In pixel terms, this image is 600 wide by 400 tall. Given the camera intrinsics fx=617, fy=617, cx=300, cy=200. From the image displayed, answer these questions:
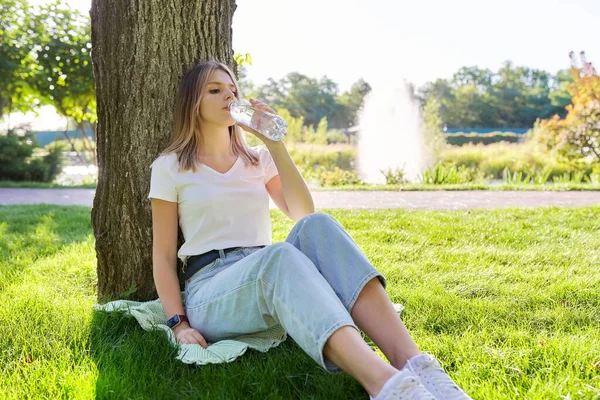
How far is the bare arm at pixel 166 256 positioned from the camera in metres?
2.48

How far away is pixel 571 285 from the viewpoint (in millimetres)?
3258

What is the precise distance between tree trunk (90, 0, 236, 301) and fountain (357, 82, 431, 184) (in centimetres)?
1080

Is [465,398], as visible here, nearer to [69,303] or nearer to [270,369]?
[270,369]

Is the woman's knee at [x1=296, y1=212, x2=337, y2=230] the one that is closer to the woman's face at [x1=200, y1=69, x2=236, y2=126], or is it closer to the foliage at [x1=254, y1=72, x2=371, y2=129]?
the woman's face at [x1=200, y1=69, x2=236, y2=126]

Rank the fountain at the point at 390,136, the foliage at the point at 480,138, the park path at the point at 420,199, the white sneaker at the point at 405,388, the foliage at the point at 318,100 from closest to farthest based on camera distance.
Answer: the white sneaker at the point at 405,388
the park path at the point at 420,199
the fountain at the point at 390,136
the foliage at the point at 480,138
the foliage at the point at 318,100

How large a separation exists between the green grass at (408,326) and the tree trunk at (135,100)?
0.99 ft

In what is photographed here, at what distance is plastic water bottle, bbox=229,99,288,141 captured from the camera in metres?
2.54

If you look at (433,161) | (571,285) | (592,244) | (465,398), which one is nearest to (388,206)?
(592,244)

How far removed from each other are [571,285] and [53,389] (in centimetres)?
→ 256

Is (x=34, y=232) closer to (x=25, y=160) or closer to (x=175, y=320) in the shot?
(x=175, y=320)

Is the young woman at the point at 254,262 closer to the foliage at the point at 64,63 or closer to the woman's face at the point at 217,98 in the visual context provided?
the woman's face at the point at 217,98

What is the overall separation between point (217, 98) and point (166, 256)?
0.70 m

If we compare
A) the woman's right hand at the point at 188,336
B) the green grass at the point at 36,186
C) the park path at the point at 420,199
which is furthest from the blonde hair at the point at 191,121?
the green grass at the point at 36,186

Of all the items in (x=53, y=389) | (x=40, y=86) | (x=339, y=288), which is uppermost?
(x=40, y=86)
